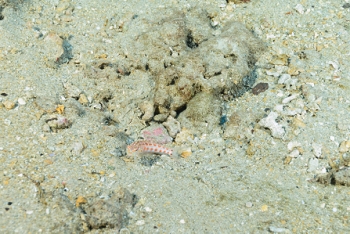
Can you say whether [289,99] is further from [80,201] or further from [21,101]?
[21,101]

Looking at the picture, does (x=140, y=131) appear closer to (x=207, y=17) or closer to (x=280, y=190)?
(x=280, y=190)

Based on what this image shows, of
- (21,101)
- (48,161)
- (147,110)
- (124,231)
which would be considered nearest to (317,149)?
(147,110)

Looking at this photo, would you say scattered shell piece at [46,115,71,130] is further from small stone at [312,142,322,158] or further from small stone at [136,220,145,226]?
small stone at [312,142,322,158]

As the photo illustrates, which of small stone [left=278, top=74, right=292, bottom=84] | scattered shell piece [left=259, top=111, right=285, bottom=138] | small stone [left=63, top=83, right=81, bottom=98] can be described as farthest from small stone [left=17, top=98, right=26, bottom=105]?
small stone [left=278, top=74, right=292, bottom=84]

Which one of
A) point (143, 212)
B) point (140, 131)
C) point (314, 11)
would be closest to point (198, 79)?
point (140, 131)

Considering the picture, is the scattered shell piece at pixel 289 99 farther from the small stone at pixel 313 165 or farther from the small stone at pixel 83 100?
the small stone at pixel 83 100
